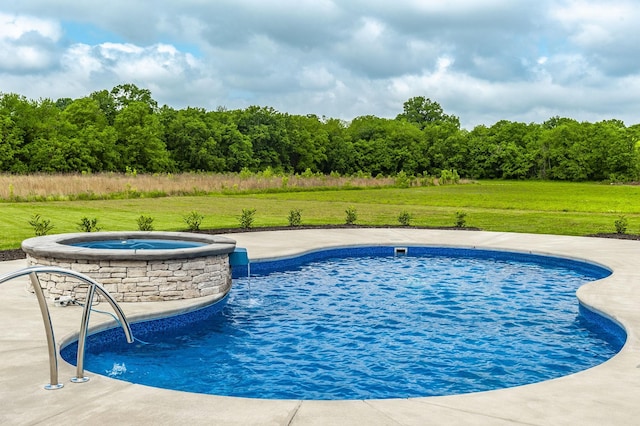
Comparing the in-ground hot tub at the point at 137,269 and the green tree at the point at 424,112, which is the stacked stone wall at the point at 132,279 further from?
the green tree at the point at 424,112

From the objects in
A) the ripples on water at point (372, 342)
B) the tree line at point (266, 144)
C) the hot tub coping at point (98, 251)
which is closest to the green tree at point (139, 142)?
the tree line at point (266, 144)

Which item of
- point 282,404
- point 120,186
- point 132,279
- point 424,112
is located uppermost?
point 424,112

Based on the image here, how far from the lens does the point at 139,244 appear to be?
9.80 meters

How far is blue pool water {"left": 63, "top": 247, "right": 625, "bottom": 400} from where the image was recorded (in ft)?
20.0

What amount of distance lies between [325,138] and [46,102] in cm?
3124

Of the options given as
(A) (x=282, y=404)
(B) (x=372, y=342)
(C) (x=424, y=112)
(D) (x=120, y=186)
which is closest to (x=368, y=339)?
(B) (x=372, y=342)

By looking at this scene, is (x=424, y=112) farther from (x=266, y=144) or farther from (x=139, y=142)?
(x=139, y=142)

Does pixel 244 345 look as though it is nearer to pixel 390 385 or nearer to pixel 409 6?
pixel 390 385

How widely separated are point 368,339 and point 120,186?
2326cm

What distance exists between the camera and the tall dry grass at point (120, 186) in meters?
25.1

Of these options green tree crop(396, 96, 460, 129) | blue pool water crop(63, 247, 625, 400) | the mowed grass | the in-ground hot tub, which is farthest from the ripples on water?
green tree crop(396, 96, 460, 129)

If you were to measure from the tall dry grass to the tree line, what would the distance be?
15067 mm

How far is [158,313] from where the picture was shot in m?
7.51

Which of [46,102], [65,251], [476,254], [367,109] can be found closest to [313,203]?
[476,254]
